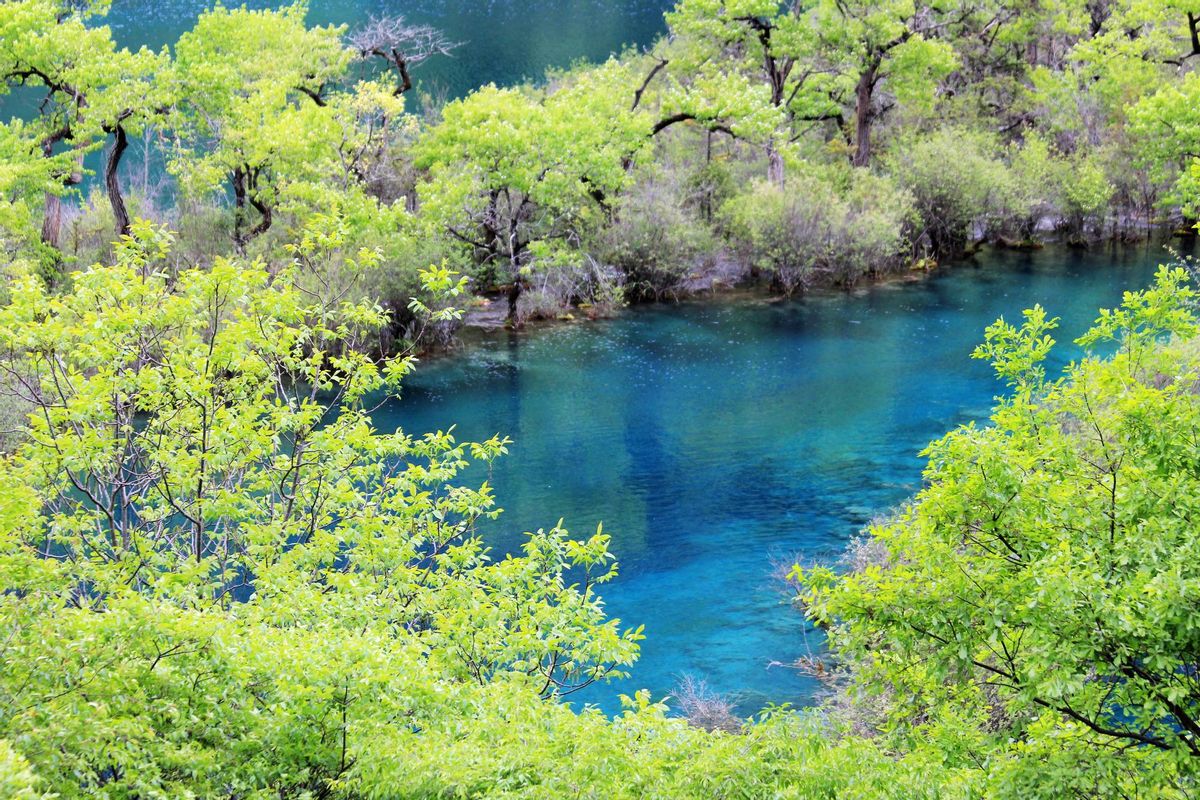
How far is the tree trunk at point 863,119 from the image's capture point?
5288 centimetres

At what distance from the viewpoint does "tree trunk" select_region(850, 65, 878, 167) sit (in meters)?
52.9

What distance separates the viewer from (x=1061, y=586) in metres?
8.81

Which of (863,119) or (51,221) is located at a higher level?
(863,119)

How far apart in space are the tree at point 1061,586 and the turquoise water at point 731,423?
795cm

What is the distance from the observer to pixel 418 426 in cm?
3180

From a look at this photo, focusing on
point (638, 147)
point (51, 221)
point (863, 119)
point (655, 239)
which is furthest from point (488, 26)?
point (51, 221)

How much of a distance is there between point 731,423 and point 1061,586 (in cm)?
2333

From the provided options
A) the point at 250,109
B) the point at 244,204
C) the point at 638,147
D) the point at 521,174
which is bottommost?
the point at 244,204

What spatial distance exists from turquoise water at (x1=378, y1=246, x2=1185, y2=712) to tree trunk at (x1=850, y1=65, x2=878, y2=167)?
27.1 feet

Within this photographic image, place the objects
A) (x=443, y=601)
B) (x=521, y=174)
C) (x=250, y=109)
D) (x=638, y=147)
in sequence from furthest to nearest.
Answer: (x=638, y=147), (x=521, y=174), (x=250, y=109), (x=443, y=601)

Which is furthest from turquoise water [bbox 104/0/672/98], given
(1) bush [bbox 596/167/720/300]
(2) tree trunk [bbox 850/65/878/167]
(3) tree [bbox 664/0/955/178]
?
(1) bush [bbox 596/167/720/300]

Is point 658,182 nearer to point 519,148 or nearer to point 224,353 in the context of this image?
point 519,148

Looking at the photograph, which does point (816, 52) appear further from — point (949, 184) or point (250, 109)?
point (250, 109)

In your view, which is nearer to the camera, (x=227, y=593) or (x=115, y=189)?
(x=227, y=593)
